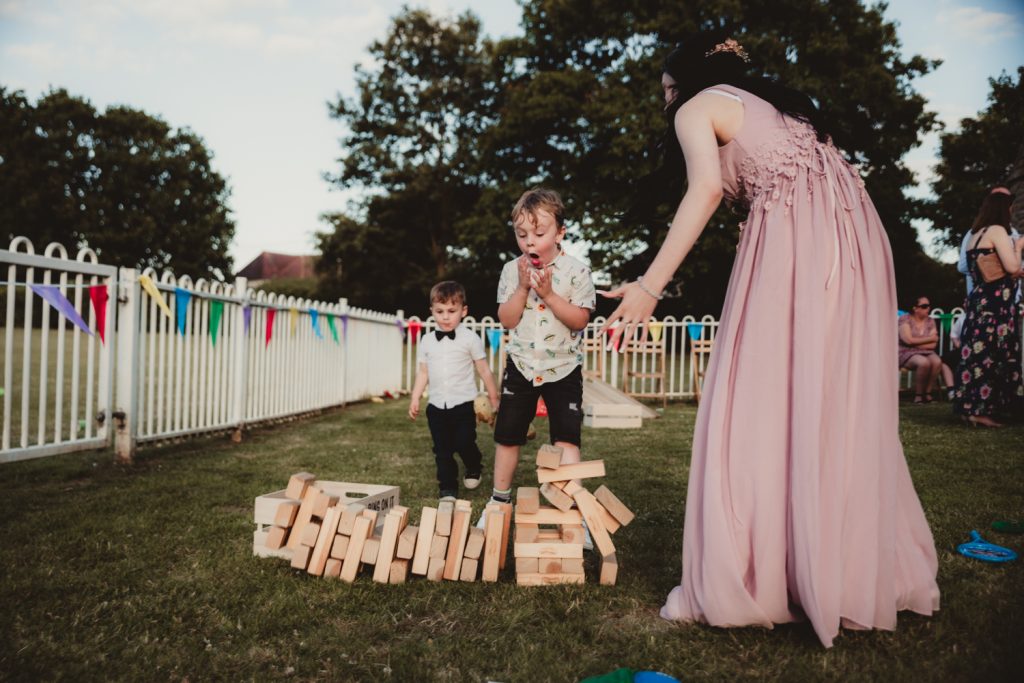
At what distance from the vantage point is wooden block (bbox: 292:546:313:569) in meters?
2.92

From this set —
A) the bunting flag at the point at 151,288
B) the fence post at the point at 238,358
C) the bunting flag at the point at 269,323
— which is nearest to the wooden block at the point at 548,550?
the bunting flag at the point at 151,288

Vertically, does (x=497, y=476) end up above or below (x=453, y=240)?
below

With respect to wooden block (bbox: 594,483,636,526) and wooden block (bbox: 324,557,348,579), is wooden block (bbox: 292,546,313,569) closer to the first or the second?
wooden block (bbox: 324,557,348,579)

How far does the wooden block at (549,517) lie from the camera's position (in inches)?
111

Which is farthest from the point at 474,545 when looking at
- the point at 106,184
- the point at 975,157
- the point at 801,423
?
the point at 106,184

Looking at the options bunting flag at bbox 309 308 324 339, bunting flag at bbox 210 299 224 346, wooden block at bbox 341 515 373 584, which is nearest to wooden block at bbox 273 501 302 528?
wooden block at bbox 341 515 373 584

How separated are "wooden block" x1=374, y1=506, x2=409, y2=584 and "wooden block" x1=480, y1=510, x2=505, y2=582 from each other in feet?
1.31

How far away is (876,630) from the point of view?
7.28 ft

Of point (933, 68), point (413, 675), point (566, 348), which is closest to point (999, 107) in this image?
point (933, 68)

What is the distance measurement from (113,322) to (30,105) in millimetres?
37653

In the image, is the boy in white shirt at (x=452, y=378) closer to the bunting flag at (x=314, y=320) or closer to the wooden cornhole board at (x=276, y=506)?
the wooden cornhole board at (x=276, y=506)

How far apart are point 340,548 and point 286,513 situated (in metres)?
0.32

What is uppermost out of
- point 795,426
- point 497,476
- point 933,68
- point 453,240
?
point 933,68

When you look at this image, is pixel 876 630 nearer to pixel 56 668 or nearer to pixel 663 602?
pixel 663 602
